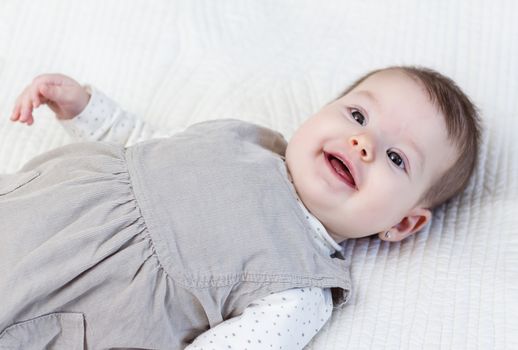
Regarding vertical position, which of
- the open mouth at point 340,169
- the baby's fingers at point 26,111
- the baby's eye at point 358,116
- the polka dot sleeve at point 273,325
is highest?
the baby's fingers at point 26,111

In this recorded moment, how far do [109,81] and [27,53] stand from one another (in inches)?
8.2

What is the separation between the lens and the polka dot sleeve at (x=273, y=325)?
1070 millimetres

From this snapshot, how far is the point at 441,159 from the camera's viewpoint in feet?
4.09

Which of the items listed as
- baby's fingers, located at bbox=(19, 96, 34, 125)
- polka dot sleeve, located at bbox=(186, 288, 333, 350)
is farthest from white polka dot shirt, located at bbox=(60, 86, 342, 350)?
baby's fingers, located at bbox=(19, 96, 34, 125)

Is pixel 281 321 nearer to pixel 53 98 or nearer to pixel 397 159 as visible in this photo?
pixel 397 159

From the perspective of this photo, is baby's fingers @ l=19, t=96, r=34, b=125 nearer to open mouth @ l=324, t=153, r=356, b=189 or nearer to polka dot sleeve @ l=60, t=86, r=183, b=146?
polka dot sleeve @ l=60, t=86, r=183, b=146

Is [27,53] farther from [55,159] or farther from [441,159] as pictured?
[441,159]

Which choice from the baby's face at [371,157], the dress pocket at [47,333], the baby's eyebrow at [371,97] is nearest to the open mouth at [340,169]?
the baby's face at [371,157]

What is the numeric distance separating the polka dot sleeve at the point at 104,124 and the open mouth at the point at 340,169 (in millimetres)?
344

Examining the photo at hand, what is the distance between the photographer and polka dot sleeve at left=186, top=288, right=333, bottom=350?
1.07 meters

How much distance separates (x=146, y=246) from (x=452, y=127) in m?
0.57

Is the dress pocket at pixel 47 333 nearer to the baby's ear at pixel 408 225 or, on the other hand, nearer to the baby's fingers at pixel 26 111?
the baby's fingers at pixel 26 111

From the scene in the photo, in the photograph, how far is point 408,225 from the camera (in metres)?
1.29

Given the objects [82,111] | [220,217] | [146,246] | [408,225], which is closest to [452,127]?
[408,225]
